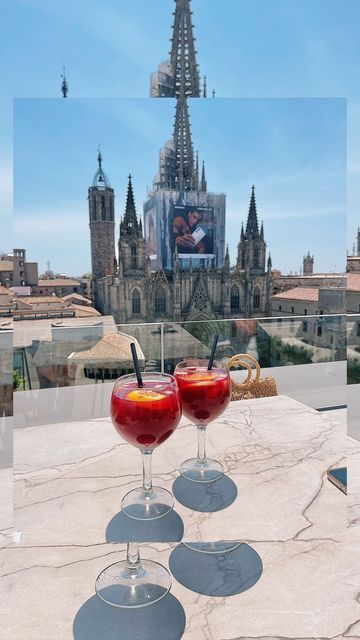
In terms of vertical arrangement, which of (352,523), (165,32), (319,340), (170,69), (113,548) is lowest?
(352,523)

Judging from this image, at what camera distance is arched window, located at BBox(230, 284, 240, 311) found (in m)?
37.4

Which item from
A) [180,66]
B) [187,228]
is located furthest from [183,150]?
[187,228]

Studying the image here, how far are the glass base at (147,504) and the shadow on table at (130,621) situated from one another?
0.44 feet

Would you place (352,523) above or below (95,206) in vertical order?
below

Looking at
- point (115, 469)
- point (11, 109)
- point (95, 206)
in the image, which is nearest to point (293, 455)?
point (115, 469)

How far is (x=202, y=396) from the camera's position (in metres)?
0.83

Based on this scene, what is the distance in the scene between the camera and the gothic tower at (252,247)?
125 ft

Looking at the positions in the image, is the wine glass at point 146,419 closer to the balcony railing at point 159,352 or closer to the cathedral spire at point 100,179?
the balcony railing at point 159,352

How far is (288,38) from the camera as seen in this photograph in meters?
11.0

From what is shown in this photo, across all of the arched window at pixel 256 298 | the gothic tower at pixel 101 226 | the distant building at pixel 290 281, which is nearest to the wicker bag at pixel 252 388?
the arched window at pixel 256 298

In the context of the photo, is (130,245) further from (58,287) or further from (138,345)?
(138,345)

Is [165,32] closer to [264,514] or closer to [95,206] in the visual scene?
[95,206]

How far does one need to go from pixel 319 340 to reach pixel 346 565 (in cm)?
211

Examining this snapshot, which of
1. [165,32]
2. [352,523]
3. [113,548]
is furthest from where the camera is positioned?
Result: [165,32]
